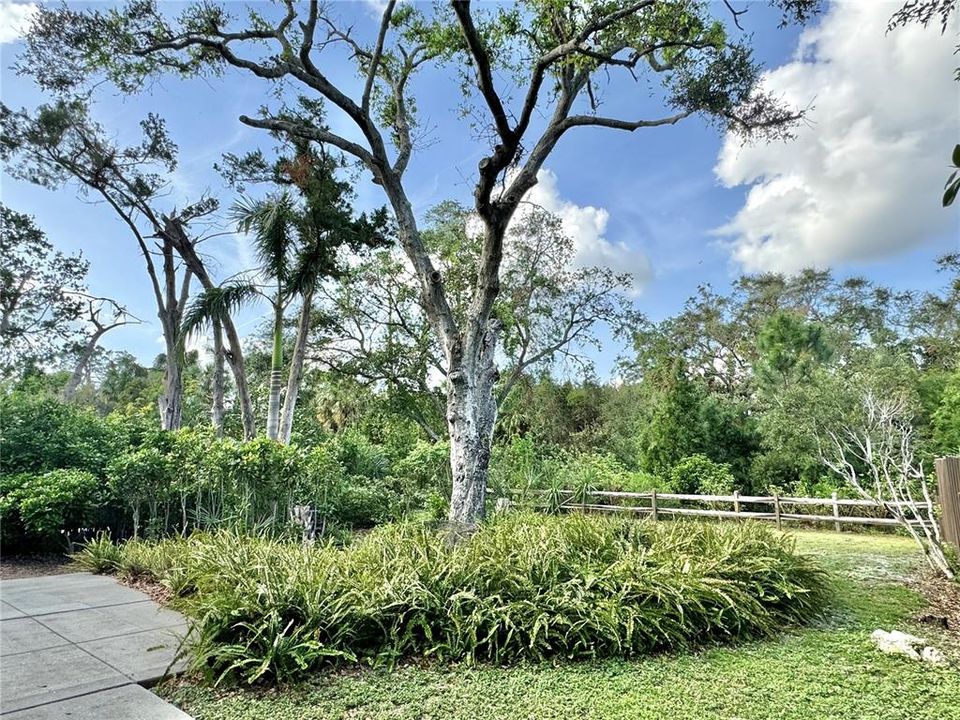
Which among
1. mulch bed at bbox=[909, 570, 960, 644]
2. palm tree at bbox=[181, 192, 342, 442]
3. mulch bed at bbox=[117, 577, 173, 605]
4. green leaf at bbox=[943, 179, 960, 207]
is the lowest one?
mulch bed at bbox=[117, 577, 173, 605]

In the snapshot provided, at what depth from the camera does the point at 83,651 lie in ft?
12.1

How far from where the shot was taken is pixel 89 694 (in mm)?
3049

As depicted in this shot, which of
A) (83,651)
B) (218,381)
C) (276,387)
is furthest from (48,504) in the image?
(218,381)

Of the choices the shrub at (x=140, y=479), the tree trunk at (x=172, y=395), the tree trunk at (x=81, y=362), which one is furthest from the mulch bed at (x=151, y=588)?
the tree trunk at (x=81, y=362)

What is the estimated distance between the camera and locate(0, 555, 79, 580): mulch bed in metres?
6.26

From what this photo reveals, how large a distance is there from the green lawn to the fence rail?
20.0ft

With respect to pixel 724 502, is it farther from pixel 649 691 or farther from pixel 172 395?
pixel 172 395

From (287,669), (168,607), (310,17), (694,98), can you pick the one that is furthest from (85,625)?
(694,98)

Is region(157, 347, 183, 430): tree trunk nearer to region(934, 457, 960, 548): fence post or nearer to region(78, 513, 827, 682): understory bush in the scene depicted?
region(78, 513, 827, 682): understory bush

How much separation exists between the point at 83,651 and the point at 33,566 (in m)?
4.00

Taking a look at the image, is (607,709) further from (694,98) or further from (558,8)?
(694,98)

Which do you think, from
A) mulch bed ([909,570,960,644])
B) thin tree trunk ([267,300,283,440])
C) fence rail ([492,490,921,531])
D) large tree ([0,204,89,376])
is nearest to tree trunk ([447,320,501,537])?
mulch bed ([909,570,960,644])

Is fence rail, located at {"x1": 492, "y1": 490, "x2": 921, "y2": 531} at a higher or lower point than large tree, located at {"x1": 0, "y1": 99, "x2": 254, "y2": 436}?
lower

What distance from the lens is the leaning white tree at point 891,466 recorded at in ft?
17.9
